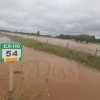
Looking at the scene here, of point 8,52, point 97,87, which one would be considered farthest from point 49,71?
point 8,52

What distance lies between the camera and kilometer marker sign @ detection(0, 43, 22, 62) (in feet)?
9.35

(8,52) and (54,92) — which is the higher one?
(8,52)

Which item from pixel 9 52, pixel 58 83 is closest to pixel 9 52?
pixel 9 52

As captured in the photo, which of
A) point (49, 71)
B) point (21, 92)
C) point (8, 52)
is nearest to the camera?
point (8, 52)

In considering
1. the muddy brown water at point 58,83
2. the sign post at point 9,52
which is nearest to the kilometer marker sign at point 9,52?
the sign post at point 9,52

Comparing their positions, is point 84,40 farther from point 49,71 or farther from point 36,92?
point 36,92

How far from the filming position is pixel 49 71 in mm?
5375

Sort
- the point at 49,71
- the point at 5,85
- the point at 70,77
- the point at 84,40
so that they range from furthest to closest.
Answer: the point at 84,40, the point at 49,71, the point at 70,77, the point at 5,85

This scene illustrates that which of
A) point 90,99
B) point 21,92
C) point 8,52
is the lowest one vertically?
point 90,99

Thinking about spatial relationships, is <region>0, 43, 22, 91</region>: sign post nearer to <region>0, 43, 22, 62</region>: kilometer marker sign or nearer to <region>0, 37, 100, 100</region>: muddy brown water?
<region>0, 43, 22, 62</region>: kilometer marker sign

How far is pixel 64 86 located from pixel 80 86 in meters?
0.61

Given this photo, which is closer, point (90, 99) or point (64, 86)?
point (90, 99)

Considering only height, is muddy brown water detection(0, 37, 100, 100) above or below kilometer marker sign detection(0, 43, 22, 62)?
below

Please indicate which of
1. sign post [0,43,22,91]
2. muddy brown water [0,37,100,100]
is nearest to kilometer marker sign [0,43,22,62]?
sign post [0,43,22,91]
